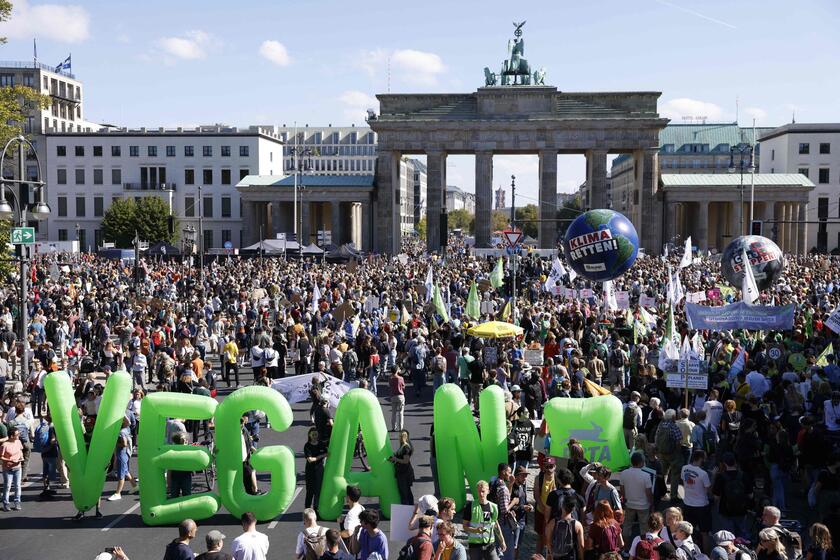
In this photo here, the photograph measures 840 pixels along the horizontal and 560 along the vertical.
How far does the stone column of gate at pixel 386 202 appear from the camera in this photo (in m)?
84.1

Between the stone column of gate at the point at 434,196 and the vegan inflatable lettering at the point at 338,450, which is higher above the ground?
Result: the stone column of gate at the point at 434,196

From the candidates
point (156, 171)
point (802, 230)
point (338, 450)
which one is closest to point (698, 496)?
point (338, 450)

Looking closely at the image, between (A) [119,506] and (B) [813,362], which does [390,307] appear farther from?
(A) [119,506]

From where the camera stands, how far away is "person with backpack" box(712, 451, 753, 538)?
1166 centimetres

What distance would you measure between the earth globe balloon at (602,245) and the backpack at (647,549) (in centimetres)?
1234

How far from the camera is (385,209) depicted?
84750 mm

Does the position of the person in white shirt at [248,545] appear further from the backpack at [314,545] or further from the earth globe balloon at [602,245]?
the earth globe balloon at [602,245]

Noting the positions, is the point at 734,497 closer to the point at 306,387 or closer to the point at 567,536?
the point at 567,536

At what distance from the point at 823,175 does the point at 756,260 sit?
85584mm

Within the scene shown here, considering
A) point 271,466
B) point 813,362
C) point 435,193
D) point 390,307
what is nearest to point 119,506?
point 271,466

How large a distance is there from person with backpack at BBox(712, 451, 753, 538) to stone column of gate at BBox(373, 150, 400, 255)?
236 feet

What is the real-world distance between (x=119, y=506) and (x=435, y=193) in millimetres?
69778

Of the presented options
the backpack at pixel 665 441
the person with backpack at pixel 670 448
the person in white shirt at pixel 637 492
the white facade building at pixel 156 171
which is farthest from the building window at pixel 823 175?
the person in white shirt at pixel 637 492

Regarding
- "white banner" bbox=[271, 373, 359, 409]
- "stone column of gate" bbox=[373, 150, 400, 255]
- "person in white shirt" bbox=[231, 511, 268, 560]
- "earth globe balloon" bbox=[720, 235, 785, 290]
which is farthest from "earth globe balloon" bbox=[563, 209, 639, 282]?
"stone column of gate" bbox=[373, 150, 400, 255]
